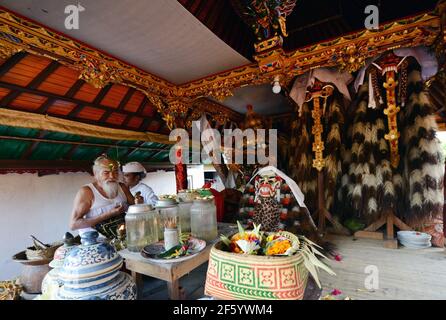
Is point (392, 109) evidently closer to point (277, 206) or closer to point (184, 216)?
point (277, 206)

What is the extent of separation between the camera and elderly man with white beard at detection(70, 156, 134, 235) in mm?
2605

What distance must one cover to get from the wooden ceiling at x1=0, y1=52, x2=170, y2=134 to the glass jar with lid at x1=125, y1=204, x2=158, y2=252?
2.64m

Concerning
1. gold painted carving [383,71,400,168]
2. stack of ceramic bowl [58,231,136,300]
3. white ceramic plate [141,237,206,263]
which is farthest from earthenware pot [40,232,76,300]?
gold painted carving [383,71,400,168]

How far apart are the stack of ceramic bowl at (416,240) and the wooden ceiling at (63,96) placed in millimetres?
5974

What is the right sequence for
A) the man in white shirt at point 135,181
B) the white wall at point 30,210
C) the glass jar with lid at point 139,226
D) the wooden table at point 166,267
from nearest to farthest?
the wooden table at point 166,267 < the glass jar with lid at point 139,226 < the white wall at point 30,210 < the man in white shirt at point 135,181

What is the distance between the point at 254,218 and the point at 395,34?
3.36m

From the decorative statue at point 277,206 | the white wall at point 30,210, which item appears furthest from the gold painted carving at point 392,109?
the white wall at point 30,210

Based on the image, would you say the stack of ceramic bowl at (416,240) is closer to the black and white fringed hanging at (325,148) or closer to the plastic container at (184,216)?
the black and white fringed hanging at (325,148)

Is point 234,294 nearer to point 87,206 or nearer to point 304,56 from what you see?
point 87,206

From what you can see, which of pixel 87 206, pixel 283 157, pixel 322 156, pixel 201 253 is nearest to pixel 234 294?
pixel 201 253

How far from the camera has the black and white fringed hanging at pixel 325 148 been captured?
13.1ft

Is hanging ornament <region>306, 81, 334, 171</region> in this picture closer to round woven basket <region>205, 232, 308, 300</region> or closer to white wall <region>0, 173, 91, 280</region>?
round woven basket <region>205, 232, 308, 300</region>

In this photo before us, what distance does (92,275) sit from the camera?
1085 mm

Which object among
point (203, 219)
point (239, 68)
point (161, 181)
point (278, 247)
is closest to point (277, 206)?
point (203, 219)
